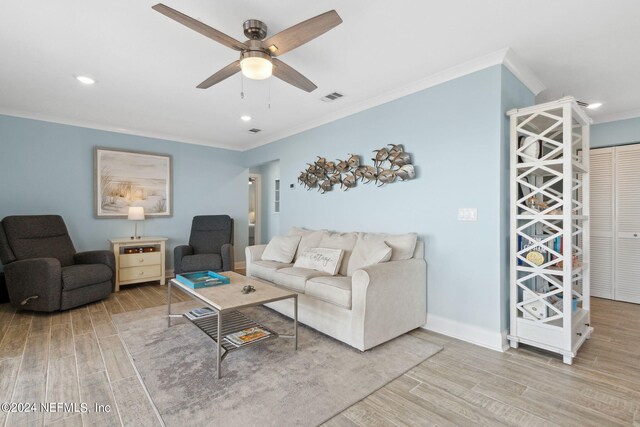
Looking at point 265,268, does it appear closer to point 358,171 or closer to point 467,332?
point 358,171

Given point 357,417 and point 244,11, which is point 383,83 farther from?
point 357,417

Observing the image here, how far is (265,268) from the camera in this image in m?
3.54

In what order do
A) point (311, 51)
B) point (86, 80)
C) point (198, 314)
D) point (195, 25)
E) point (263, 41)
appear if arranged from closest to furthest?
point (195, 25) < point (263, 41) < point (311, 51) < point (198, 314) < point (86, 80)

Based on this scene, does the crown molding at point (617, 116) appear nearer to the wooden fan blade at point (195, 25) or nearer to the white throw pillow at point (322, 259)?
the white throw pillow at point (322, 259)

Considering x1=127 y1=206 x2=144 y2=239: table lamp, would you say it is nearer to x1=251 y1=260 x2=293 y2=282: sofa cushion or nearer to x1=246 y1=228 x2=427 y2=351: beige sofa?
x1=251 y1=260 x2=293 y2=282: sofa cushion

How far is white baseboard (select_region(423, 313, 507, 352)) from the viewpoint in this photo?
2.50m

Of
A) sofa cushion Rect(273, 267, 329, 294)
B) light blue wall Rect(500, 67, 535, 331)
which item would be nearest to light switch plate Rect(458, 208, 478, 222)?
light blue wall Rect(500, 67, 535, 331)

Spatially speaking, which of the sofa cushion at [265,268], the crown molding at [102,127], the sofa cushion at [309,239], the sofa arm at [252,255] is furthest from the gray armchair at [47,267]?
the sofa cushion at [309,239]

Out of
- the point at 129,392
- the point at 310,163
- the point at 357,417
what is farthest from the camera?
the point at 310,163

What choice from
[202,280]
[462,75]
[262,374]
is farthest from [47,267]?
[462,75]

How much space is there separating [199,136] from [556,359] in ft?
17.7

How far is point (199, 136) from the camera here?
5.22 m

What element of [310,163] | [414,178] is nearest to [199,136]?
[310,163]

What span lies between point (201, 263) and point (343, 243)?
2241mm
